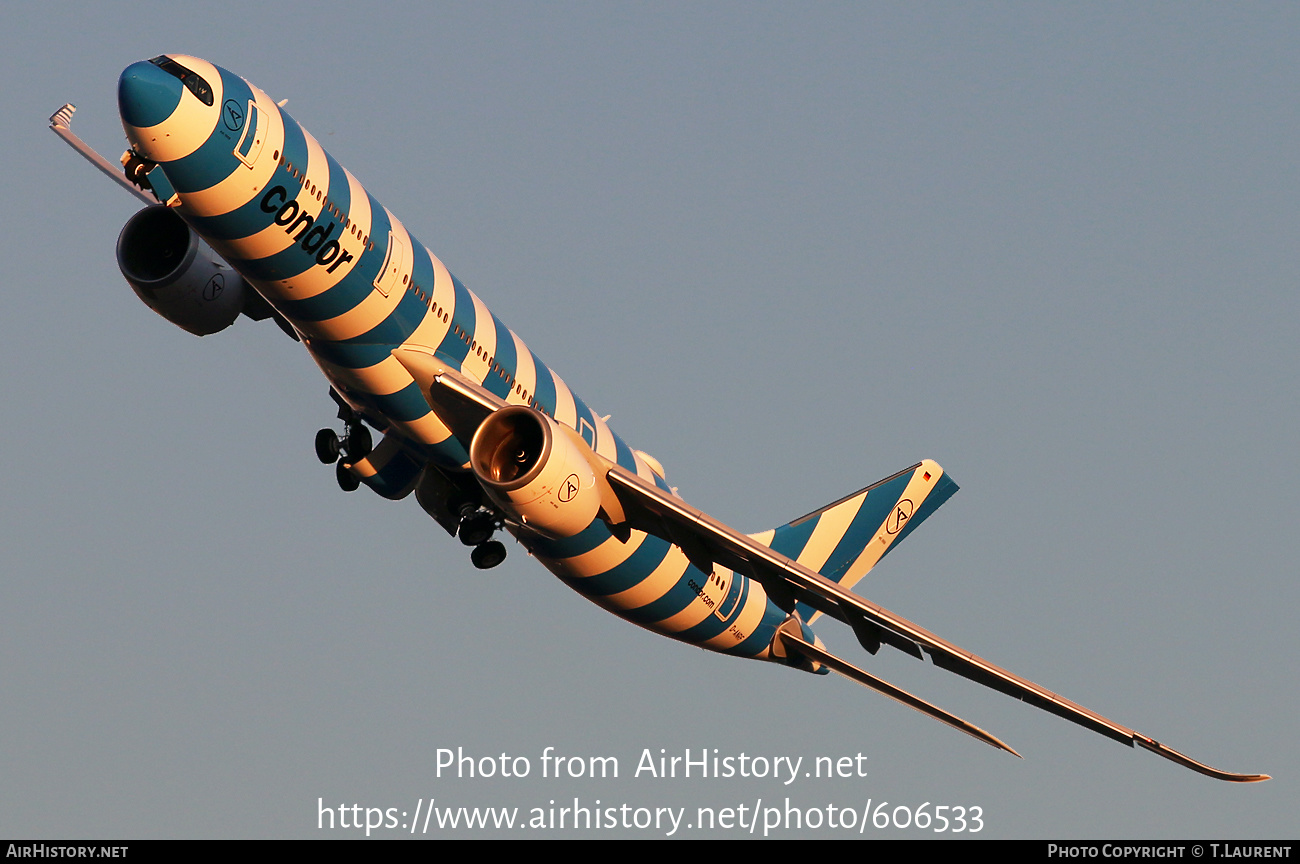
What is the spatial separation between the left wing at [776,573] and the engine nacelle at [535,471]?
33.6 inches

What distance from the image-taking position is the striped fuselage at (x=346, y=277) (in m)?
30.0

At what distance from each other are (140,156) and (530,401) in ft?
33.7

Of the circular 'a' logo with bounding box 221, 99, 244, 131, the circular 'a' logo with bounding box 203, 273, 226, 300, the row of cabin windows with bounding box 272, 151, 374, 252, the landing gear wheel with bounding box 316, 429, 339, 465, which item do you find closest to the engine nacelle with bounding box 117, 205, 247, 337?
the circular 'a' logo with bounding box 203, 273, 226, 300

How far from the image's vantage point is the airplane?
30516 millimetres

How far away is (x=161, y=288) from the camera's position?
119ft

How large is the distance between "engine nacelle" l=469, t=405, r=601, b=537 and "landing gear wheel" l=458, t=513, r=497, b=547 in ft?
14.2

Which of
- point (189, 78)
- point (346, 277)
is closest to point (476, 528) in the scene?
point (346, 277)

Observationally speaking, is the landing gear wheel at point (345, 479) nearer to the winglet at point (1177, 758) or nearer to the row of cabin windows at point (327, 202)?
the row of cabin windows at point (327, 202)

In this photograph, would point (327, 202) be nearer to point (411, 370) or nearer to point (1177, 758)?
point (411, 370)

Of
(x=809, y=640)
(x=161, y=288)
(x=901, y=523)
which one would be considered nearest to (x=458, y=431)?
Answer: (x=161, y=288)

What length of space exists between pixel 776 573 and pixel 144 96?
15.8m

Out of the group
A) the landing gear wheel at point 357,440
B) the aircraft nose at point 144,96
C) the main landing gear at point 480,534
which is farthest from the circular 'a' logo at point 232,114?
the main landing gear at point 480,534

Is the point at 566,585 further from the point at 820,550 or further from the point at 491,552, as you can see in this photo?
the point at 820,550

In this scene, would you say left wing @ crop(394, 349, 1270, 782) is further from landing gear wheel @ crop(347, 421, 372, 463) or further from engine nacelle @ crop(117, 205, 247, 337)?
engine nacelle @ crop(117, 205, 247, 337)
